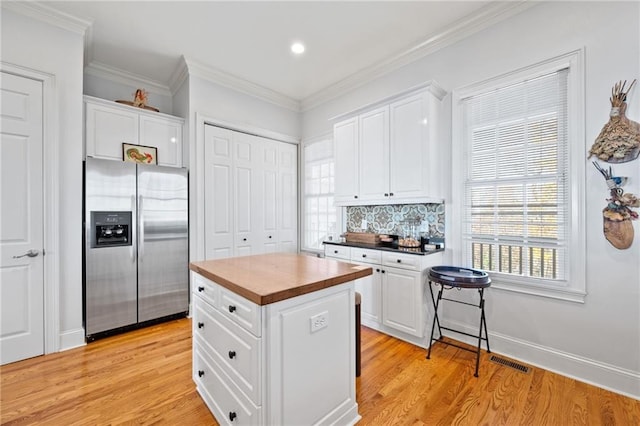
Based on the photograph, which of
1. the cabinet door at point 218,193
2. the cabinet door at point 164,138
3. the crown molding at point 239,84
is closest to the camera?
the cabinet door at point 164,138

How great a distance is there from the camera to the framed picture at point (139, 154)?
3.23 m

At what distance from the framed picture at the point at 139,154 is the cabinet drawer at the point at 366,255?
106 inches

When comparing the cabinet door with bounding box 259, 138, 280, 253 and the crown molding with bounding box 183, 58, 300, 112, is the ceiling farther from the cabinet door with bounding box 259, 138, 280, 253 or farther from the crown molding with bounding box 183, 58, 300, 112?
the cabinet door with bounding box 259, 138, 280, 253

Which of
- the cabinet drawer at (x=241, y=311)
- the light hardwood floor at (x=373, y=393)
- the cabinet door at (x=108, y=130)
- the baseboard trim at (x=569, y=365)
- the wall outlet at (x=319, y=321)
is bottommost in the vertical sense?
the light hardwood floor at (x=373, y=393)

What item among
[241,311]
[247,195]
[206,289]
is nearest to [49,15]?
[247,195]

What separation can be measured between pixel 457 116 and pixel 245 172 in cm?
277

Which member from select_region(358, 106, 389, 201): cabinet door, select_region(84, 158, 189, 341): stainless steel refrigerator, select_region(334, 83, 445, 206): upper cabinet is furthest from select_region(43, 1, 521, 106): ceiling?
select_region(84, 158, 189, 341): stainless steel refrigerator

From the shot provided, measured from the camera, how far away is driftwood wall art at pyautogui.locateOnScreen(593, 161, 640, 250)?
6.31 ft

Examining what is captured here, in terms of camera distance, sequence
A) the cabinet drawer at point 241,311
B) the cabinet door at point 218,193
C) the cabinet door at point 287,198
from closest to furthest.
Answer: the cabinet drawer at point 241,311 < the cabinet door at point 218,193 < the cabinet door at point 287,198

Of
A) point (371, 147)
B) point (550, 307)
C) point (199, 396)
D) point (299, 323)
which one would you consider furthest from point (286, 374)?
point (371, 147)

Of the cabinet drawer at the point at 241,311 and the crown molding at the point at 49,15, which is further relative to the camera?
the crown molding at the point at 49,15

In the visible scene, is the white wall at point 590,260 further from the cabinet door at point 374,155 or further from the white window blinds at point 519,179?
the cabinet door at point 374,155

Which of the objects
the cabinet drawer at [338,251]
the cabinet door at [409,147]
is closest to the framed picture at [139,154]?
the cabinet drawer at [338,251]

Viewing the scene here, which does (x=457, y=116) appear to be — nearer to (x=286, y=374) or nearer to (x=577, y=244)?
(x=577, y=244)
